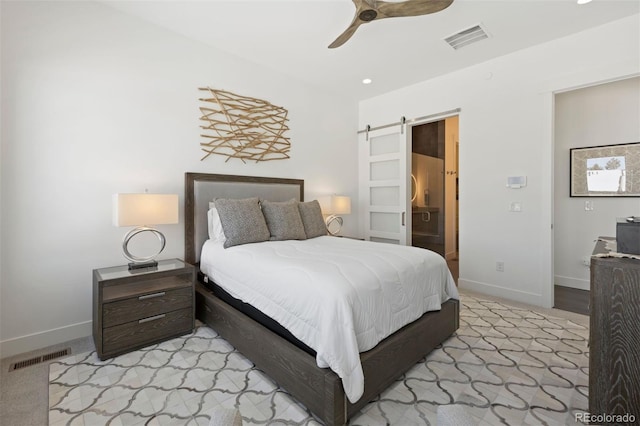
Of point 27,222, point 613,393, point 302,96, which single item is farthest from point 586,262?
point 27,222

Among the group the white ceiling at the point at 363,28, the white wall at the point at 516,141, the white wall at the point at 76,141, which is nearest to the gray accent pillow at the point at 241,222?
the white wall at the point at 76,141

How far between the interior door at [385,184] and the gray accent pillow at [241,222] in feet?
7.49

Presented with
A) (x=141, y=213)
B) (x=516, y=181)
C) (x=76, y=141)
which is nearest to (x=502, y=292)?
(x=516, y=181)

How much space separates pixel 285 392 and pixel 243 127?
2.80 m

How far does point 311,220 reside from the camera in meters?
3.37

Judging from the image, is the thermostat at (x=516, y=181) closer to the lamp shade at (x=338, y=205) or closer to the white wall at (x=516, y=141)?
the white wall at (x=516, y=141)

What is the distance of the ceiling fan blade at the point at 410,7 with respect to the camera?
213cm

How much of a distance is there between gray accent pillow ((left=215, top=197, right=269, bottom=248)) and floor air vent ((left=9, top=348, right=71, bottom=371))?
1.40 m

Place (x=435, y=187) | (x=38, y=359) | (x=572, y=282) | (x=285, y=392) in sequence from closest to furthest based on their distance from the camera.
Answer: (x=285, y=392) → (x=38, y=359) → (x=572, y=282) → (x=435, y=187)

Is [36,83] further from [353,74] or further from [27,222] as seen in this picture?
[353,74]

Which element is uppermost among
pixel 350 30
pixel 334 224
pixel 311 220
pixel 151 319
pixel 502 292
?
pixel 350 30

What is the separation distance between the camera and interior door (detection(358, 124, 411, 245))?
439 centimetres

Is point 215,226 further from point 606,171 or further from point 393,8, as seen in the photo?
point 606,171

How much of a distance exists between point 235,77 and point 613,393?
12.9 ft
